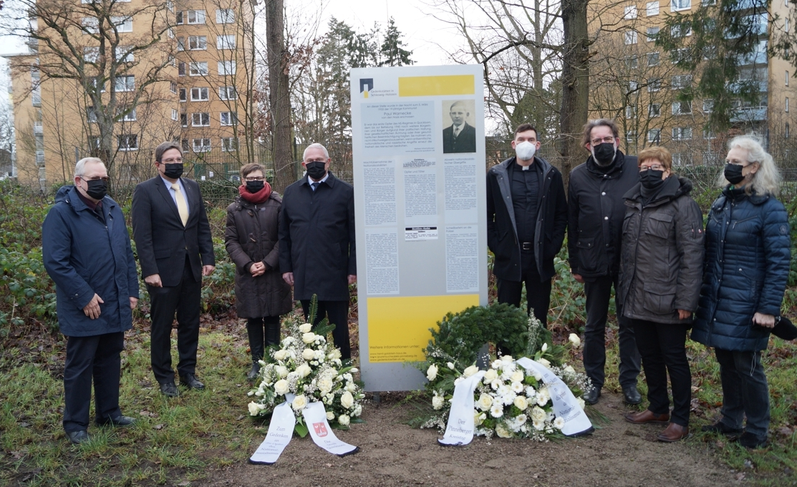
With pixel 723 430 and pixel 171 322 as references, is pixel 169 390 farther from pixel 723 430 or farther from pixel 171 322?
pixel 723 430

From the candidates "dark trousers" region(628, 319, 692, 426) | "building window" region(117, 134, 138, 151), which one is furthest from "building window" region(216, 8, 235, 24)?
"dark trousers" region(628, 319, 692, 426)

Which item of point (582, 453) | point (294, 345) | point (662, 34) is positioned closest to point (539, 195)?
point (582, 453)

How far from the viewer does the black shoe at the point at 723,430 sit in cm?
471

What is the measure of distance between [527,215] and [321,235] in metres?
1.82

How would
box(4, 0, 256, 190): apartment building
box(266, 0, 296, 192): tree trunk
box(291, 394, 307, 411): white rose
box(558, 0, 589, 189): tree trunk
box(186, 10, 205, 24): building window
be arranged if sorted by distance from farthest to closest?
1. box(186, 10, 205, 24): building window
2. box(4, 0, 256, 190): apartment building
3. box(266, 0, 296, 192): tree trunk
4. box(558, 0, 589, 189): tree trunk
5. box(291, 394, 307, 411): white rose

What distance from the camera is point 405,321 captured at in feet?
18.5

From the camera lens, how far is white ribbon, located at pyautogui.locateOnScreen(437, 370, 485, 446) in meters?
4.74

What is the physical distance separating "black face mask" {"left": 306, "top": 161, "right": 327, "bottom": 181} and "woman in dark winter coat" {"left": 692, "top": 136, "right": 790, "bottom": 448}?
320cm

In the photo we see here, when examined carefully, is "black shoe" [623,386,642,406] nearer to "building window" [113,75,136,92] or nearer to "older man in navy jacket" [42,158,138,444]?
"older man in navy jacket" [42,158,138,444]

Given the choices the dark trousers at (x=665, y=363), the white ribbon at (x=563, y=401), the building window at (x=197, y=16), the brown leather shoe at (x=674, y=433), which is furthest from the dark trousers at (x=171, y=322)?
the building window at (x=197, y=16)

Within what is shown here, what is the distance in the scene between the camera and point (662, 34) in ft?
41.9

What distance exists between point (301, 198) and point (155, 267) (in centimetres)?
143

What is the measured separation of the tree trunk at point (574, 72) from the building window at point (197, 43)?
758cm

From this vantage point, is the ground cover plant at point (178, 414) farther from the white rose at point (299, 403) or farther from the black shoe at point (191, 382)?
the white rose at point (299, 403)
